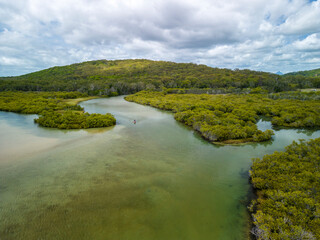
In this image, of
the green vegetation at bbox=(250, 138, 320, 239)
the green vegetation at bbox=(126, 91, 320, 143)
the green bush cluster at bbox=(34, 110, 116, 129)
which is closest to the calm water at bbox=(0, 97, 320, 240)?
the green vegetation at bbox=(250, 138, 320, 239)

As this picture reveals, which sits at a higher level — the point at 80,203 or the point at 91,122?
the point at 91,122

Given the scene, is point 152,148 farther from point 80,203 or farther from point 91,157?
point 80,203

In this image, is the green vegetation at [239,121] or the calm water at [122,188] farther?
the green vegetation at [239,121]

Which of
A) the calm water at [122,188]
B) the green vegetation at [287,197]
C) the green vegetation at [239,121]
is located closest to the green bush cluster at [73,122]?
the calm water at [122,188]

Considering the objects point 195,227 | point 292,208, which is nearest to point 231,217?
point 195,227

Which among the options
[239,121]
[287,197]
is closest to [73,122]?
[239,121]

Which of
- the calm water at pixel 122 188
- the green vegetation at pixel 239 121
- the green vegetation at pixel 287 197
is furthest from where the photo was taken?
the green vegetation at pixel 239 121

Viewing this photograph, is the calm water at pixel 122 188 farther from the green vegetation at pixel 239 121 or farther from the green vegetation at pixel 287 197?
the green vegetation at pixel 239 121
